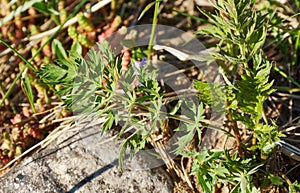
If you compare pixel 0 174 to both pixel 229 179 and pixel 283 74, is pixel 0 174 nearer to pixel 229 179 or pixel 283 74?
pixel 229 179

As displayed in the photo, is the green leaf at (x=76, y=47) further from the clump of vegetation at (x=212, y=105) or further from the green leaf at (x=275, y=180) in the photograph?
the green leaf at (x=275, y=180)

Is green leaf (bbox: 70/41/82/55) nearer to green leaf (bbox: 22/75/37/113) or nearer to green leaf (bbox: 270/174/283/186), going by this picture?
green leaf (bbox: 22/75/37/113)

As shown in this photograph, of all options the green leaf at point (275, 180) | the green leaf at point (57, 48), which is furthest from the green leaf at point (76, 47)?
the green leaf at point (275, 180)

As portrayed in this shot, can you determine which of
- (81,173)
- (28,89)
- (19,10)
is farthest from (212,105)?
(19,10)

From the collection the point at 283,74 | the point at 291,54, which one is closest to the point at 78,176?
the point at 283,74

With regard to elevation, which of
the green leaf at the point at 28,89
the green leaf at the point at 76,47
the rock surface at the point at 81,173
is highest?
the green leaf at the point at 76,47

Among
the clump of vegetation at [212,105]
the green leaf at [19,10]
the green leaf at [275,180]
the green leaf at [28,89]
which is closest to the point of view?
the clump of vegetation at [212,105]

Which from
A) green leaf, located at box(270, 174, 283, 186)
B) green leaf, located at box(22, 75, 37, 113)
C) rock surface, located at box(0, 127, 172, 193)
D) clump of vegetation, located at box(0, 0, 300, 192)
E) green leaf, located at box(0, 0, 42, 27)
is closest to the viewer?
clump of vegetation, located at box(0, 0, 300, 192)

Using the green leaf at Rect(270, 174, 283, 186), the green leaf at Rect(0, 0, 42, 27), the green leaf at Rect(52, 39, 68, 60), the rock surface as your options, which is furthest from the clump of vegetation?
the green leaf at Rect(0, 0, 42, 27)
